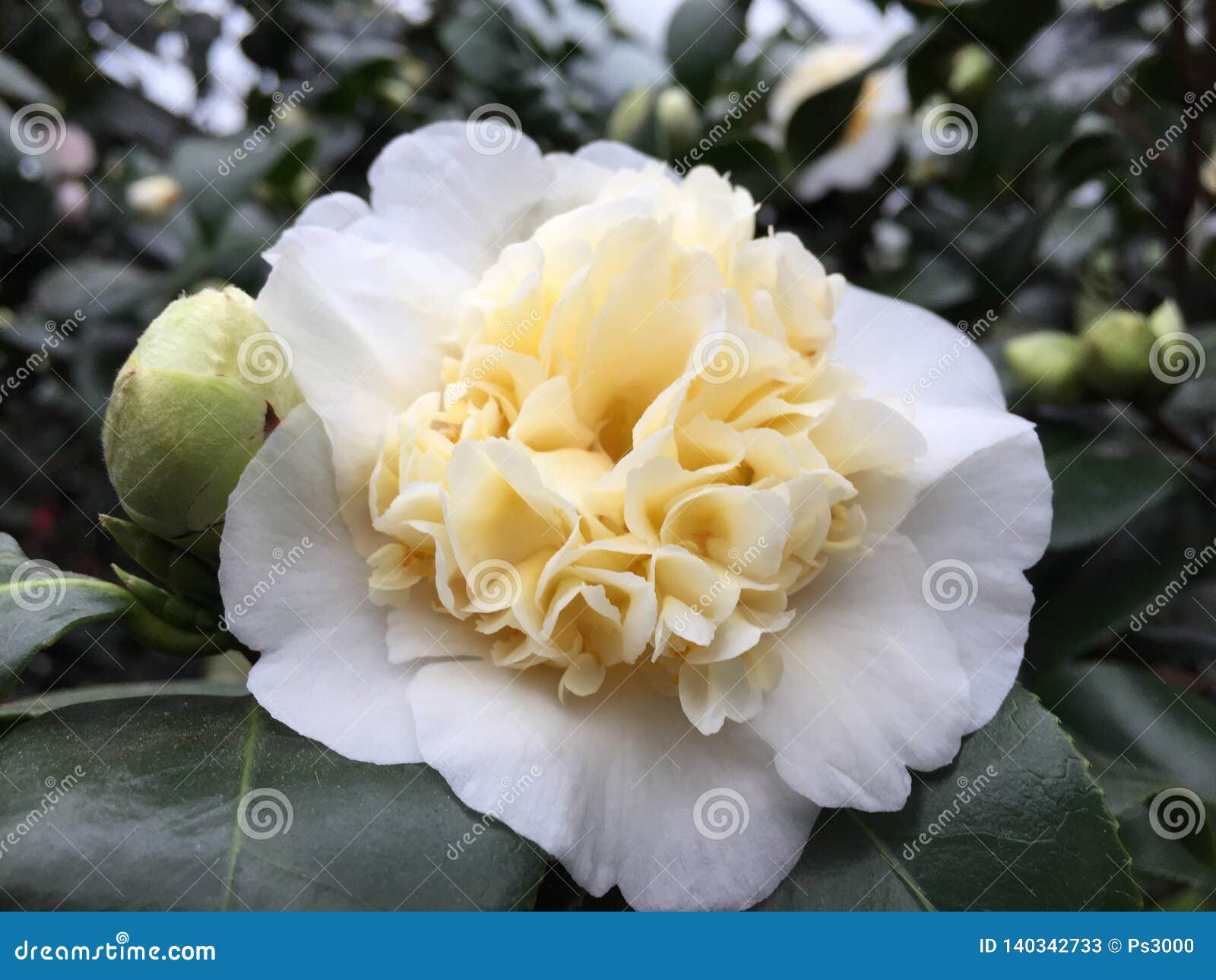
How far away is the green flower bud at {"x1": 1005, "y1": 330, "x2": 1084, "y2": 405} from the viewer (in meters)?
0.88

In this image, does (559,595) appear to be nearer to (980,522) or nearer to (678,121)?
(980,522)

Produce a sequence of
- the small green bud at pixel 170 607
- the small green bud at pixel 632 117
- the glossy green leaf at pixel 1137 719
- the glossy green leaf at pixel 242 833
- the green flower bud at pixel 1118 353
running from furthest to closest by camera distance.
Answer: the small green bud at pixel 632 117 < the green flower bud at pixel 1118 353 < the glossy green leaf at pixel 1137 719 < the small green bud at pixel 170 607 < the glossy green leaf at pixel 242 833

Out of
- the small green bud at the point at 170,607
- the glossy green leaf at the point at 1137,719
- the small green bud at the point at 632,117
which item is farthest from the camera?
the small green bud at the point at 632,117

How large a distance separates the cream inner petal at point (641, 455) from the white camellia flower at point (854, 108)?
1.99 ft

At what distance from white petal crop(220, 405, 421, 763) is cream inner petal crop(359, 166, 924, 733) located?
30 mm

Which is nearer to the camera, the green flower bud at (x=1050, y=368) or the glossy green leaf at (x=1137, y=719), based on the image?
the glossy green leaf at (x=1137, y=719)

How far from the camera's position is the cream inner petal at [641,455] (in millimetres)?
479

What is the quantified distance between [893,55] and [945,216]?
1.06ft

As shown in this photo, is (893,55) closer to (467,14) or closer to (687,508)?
(467,14)

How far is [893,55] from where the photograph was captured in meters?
1.00

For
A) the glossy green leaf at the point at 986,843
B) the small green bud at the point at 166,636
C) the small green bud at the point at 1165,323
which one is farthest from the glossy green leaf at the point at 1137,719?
the small green bud at the point at 166,636

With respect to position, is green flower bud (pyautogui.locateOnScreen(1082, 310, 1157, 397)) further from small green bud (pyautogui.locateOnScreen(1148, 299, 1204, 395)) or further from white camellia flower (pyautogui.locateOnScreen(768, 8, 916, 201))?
white camellia flower (pyautogui.locateOnScreen(768, 8, 916, 201))

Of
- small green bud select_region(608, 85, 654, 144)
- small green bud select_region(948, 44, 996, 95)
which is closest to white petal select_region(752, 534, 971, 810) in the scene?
small green bud select_region(608, 85, 654, 144)

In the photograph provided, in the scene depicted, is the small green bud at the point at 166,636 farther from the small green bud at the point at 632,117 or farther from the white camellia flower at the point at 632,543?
the small green bud at the point at 632,117
